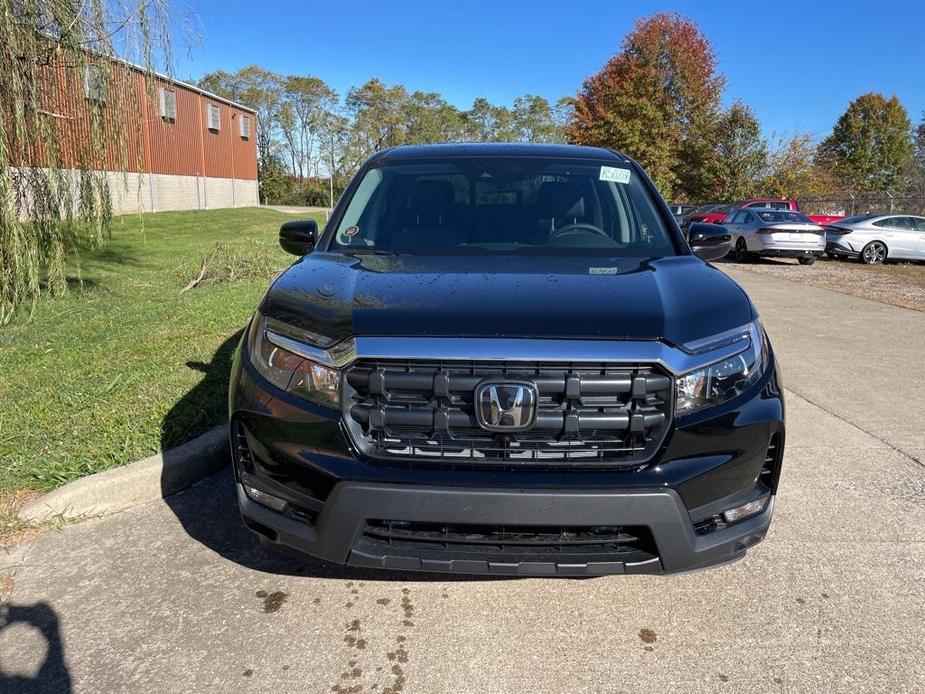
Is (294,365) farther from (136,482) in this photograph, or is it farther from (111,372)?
(111,372)

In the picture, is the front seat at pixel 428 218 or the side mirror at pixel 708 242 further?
the side mirror at pixel 708 242

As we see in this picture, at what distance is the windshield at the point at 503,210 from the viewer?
3443mm

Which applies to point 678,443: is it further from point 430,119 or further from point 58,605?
point 430,119

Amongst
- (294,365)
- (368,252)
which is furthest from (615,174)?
(294,365)

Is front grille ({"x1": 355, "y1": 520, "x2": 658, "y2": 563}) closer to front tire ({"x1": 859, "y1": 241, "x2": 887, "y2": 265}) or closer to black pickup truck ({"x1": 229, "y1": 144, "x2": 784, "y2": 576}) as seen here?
black pickup truck ({"x1": 229, "y1": 144, "x2": 784, "y2": 576})

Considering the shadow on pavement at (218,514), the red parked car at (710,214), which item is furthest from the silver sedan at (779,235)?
the shadow on pavement at (218,514)

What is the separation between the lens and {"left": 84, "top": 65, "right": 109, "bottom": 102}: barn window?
682 cm

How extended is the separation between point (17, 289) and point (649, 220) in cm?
582

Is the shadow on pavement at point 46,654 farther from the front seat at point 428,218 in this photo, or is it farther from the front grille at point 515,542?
the front seat at point 428,218

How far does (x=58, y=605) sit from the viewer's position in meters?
2.76

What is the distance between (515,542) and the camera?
2.26 m

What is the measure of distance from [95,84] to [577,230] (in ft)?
18.4

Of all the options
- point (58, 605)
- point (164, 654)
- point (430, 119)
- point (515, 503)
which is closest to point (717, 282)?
point (515, 503)

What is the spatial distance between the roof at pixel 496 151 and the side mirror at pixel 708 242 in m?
0.62
